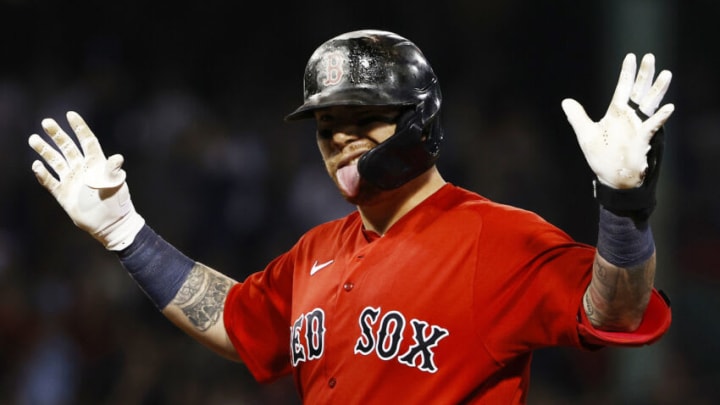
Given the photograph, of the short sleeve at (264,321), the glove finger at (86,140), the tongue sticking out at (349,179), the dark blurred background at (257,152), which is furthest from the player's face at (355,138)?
the dark blurred background at (257,152)

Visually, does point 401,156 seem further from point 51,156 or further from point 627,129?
point 51,156

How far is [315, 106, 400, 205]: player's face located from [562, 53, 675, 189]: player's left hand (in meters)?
0.64

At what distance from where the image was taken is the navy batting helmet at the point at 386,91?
286cm

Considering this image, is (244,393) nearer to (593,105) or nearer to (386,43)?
(593,105)

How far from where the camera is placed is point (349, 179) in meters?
2.90

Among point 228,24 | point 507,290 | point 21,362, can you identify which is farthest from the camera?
point 228,24

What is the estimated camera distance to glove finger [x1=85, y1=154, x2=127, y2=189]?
329 cm

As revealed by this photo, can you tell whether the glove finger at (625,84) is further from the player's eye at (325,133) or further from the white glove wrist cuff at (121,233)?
the white glove wrist cuff at (121,233)

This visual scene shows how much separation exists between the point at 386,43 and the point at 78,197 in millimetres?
1097

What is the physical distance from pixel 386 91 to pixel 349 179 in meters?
0.26

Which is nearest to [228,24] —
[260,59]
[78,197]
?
[260,59]

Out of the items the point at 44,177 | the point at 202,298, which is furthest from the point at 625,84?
the point at 44,177

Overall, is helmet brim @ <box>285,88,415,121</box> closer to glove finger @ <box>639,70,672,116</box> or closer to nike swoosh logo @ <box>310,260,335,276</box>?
nike swoosh logo @ <box>310,260,335,276</box>

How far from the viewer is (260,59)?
7.36 metres
